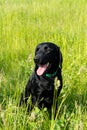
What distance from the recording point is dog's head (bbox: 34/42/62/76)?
9.45 ft

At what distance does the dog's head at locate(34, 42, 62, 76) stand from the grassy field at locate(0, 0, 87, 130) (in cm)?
20

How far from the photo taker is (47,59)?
294 cm

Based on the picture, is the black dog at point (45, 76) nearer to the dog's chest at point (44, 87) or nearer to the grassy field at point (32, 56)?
the dog's chest at point (44, 87)

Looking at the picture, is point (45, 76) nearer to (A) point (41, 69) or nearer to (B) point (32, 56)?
(A) point (41, 69)

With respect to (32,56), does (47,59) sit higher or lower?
higher

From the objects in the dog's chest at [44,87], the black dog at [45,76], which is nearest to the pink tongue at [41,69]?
the black dog at [45,76]

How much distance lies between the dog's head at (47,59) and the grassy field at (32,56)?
20 centimetres

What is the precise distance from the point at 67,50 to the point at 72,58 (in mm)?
369

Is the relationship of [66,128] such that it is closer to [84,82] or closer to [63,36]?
[84,82]

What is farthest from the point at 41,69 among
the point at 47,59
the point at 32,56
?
the point at 32,56

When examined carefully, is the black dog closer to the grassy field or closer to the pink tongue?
the pink tongue

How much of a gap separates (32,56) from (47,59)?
4.26 feet

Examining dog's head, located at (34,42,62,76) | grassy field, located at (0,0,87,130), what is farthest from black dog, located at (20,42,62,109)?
grassy field, located at (0,0,87,130)

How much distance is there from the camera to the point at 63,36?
480 cm
